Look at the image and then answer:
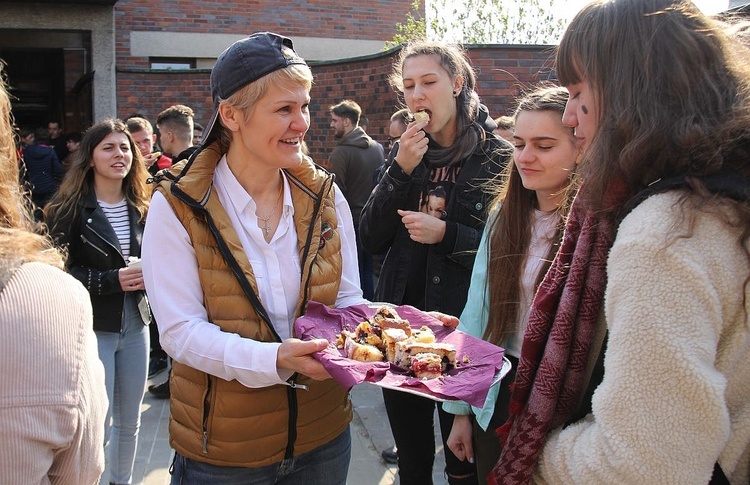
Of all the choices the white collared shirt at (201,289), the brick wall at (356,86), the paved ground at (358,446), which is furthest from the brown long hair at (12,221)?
the brick wall at (356,86)

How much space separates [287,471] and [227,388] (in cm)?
38

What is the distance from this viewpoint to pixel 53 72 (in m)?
17.4

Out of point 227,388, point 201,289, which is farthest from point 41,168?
point 227,388

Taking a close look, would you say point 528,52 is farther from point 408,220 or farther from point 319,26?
point 319,26

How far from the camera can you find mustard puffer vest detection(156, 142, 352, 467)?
7.13 ft

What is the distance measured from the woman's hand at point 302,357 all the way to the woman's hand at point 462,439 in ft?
3.00

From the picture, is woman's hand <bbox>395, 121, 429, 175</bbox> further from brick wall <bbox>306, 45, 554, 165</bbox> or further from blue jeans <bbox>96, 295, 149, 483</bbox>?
brick wall <bbox>306, 45, 554, 165</bbox>

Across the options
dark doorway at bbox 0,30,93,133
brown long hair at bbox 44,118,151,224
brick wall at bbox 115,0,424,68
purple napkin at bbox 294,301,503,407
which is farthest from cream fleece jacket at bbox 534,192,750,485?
brick wall at bbox 115,0,424,68

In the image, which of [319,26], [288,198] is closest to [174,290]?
[288,198]

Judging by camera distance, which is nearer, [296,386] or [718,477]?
[718,477]

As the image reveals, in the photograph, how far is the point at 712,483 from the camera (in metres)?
1.38

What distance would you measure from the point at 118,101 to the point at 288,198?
1045cm

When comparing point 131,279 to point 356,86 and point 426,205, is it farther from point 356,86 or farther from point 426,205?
point 356,86

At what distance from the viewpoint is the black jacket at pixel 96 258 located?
373 cm
